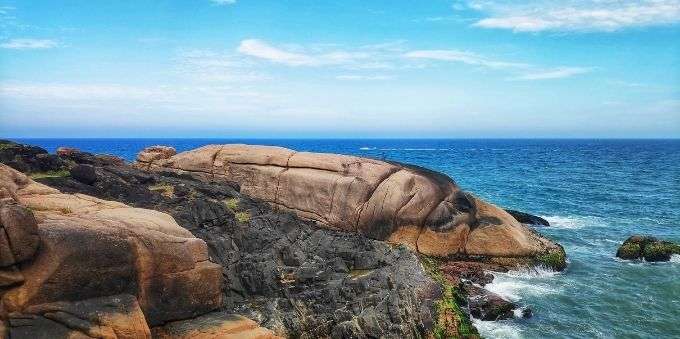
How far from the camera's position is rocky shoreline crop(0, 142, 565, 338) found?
1514 cm

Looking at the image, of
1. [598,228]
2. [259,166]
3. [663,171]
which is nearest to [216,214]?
[259,166]

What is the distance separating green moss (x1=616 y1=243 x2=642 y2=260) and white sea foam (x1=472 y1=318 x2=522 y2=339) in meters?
16.6

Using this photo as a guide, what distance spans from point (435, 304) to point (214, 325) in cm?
1073

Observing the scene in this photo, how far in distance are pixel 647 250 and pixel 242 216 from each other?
2845cm

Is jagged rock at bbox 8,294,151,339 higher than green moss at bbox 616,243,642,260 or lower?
higher

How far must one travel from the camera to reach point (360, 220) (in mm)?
31375

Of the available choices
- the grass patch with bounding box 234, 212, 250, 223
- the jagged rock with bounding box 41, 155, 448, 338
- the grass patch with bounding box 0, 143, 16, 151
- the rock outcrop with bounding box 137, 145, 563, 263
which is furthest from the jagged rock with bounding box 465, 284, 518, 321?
the grass patch with bounding box 0, 143, 16, 151

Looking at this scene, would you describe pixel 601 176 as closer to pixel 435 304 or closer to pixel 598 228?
pixel 598 228

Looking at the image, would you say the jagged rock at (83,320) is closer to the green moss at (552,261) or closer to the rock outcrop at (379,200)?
the rock outcrop at (379,200)

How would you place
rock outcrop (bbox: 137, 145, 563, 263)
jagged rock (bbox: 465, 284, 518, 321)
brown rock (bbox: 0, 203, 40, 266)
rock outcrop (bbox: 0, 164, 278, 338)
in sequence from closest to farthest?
brown rock (bbox: 0, 203, 40, 266)
rock outcrop (bbox: 0, 164, 278, 338)
jagged rock (bbox: 465, 284, 518, 321)
rock outcrop (bbox: 137, 145, 563, 263)

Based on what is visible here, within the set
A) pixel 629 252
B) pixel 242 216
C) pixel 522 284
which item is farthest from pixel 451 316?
pixel 629 252

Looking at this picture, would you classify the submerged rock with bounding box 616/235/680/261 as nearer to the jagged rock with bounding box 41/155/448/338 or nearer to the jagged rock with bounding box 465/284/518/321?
the jagged rock with bounding box 465/284/518/321

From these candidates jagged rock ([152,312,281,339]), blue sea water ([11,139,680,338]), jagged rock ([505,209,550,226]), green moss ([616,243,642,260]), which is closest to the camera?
jagged rock ([152,312,281,339])

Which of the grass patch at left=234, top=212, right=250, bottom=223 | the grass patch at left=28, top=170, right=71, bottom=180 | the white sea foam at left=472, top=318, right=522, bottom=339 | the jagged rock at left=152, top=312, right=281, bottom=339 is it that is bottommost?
the white sea foam at left=472, top=318, right=522, bottom=339
